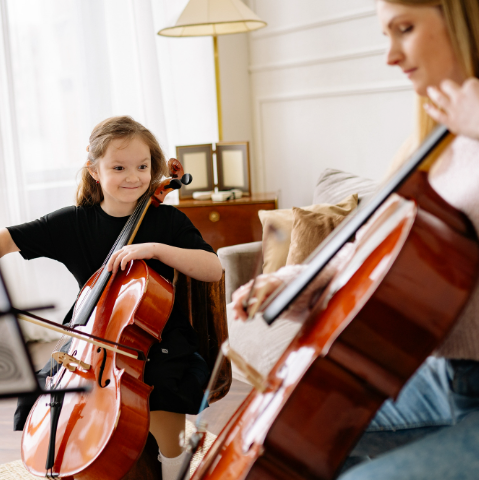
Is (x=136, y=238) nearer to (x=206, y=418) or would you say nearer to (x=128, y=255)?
(x=128, y=255)

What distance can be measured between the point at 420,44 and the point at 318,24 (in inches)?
88.2

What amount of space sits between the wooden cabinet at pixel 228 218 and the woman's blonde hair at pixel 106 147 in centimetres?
96

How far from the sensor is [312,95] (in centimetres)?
293

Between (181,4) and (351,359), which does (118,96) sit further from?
(351,359)

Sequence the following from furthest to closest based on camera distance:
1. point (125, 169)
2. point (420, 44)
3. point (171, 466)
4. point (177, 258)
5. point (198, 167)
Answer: point (198, 167) < point (125, 169) < point (177, 258) < point (171, 466) < point (420, 44)

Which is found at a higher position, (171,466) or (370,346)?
(370,346)

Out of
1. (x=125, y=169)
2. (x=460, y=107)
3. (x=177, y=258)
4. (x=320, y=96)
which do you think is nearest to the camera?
(x=460, y=107)

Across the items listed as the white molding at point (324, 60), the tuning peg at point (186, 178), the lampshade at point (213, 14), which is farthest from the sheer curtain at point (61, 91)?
the tuning peg at point (186, 178)

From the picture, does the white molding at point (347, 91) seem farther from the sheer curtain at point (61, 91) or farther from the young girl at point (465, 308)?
the young girl at point (465, 308)

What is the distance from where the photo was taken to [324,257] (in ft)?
2.22

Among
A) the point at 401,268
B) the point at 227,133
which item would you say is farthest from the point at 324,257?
the point at 227,133

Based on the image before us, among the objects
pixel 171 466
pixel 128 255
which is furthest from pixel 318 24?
pixel 171 466

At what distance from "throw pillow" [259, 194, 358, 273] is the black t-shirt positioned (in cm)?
41

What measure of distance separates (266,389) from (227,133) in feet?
9.30
